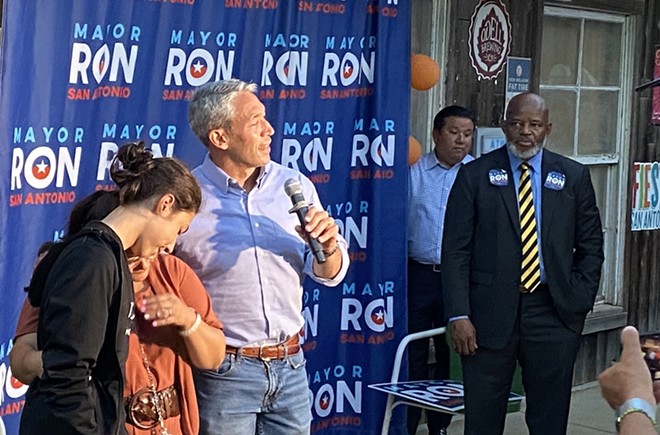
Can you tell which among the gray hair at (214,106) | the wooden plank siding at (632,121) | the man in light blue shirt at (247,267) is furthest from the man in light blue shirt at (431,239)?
the gray hair at (214,106)

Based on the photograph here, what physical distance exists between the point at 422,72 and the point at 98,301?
3.69m

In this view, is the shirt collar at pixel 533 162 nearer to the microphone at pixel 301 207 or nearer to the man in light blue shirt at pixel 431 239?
the man in light blue shirt at pixel 431 239

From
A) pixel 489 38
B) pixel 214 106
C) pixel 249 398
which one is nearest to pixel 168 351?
pixel 249 398

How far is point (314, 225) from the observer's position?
352cm

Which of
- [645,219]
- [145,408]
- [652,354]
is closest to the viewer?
[652,354]

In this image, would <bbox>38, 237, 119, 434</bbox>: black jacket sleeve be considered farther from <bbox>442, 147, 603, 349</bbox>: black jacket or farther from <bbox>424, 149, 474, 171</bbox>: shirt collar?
<bbox>424, 149, 474, 171</bbox>: shirt collar

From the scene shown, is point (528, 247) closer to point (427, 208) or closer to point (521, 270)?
point (521, 270)

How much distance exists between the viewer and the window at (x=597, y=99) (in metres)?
7.76

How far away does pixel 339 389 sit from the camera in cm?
608

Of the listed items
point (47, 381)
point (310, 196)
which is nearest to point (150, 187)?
point (47, 381)

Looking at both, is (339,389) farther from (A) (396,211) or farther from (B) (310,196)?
(B) (310,196)

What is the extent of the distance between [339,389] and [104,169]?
1.94m

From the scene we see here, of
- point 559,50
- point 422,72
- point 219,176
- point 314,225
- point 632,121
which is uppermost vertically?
point 559,50

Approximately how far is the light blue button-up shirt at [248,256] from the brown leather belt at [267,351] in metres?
0.02
